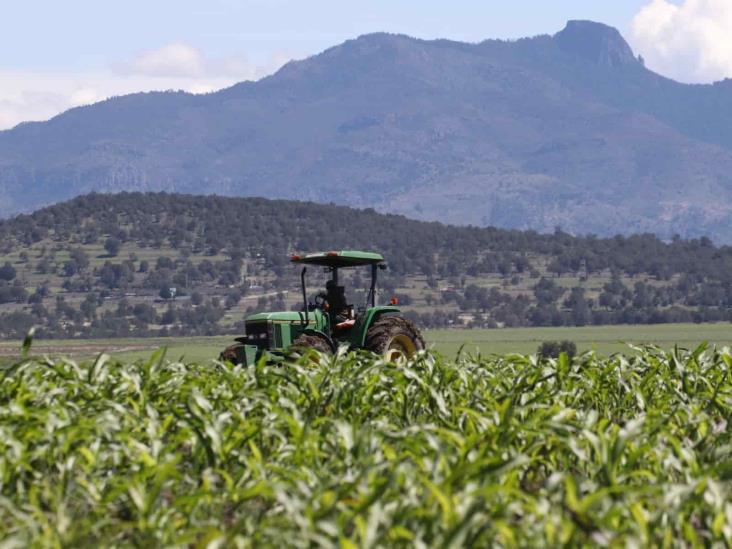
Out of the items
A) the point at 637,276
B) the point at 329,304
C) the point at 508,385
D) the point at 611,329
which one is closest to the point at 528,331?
the point at 611,329

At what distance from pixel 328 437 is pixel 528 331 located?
4972 inches

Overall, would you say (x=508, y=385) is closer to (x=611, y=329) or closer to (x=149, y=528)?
(x=149, y=528)

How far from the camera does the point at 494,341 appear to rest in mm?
107500

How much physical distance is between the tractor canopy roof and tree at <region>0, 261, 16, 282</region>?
151609mm

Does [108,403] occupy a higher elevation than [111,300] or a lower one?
higher

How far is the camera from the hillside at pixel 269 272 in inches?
5856

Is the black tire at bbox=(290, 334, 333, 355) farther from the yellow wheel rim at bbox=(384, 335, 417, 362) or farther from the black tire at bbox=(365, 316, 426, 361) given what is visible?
the yellow wheel rim at bbox=(384, 335, 417, 362)

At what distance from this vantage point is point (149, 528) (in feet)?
19.6

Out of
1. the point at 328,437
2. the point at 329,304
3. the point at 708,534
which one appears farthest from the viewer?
the point at 329,304

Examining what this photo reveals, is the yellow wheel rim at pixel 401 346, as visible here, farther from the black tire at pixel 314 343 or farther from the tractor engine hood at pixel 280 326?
the tractor engine hood at pixel 280 326

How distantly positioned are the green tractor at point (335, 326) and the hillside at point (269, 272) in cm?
11754

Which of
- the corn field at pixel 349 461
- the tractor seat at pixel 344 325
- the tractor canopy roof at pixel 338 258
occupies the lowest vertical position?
the tractor seat at pixel 344 325

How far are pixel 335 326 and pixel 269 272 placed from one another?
15682 centimetres

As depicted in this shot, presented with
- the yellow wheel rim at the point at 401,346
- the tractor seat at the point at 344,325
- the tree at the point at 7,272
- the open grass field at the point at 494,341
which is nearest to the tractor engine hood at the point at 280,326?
the tractor seat at the point at 344,325
